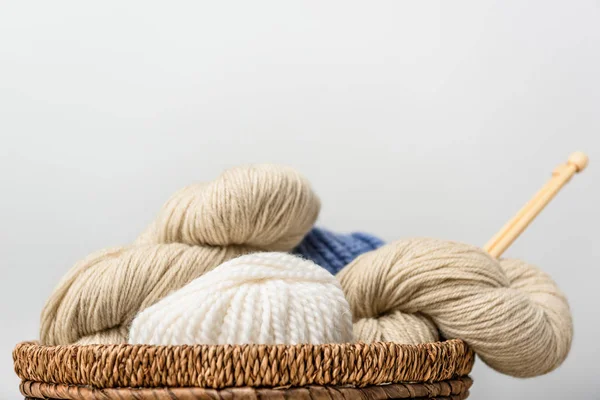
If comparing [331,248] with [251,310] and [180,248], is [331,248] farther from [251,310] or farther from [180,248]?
[251,310]

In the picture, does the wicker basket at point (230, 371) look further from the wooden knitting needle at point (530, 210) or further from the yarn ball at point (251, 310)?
the wooden knitting needle at point (530, 210)

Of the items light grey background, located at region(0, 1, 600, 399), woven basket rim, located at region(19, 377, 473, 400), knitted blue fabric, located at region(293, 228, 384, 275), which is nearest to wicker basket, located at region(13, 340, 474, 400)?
woven basket rim, located at region(19, 377, 473, 400)

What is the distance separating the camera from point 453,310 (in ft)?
2.27

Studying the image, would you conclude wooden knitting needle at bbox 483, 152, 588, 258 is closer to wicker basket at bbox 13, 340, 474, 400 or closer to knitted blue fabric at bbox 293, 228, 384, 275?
knitted blue fabric at bbox 293, 228, 384, 275

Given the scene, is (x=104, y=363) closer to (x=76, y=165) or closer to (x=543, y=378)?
(x=76, y=165)

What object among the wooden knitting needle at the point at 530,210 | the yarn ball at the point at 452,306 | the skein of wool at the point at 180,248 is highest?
the wooden knitting needle at the point at 530,210

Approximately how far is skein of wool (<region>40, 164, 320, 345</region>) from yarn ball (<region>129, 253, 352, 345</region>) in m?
0.09

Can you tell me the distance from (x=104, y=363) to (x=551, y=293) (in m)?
0.52

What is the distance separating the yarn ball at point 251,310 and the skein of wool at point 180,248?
0.09m

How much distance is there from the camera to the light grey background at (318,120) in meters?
1.03

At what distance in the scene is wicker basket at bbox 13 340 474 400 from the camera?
48 cm

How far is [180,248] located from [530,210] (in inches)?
17.5

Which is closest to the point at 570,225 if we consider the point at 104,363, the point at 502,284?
the point at 502,284

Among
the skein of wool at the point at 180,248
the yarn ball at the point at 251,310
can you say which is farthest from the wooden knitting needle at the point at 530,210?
the yarn ball at the point at 251,310
